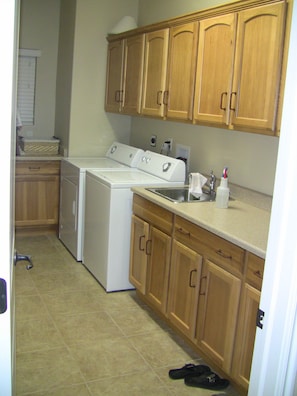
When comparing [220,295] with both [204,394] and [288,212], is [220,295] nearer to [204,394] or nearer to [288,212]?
[204,394]

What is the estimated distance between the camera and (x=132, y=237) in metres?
3.64

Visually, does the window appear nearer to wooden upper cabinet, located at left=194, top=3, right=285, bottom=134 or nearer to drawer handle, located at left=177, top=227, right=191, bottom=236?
wooden upper cabinet, located at left=194, top=3, right=285, bottom=134

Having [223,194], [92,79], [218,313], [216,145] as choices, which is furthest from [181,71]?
[218,313]

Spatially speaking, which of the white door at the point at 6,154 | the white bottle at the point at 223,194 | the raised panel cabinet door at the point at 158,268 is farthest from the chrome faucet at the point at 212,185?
the white door at the point at 6,154

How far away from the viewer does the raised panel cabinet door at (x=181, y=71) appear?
131 inches

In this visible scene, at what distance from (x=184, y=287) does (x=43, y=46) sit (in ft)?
11.7

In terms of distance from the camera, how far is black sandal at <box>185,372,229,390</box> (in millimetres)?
2586

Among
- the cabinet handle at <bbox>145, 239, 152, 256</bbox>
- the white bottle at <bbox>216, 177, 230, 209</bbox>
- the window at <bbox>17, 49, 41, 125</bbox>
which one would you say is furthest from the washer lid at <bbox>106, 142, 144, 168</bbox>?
the white bottle at <bbox>216, 177, 230, 209</bbox>

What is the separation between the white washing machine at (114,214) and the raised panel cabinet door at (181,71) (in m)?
0.49

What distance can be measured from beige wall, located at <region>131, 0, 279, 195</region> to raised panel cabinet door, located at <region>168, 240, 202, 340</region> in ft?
2.28

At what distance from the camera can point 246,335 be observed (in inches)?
92.8

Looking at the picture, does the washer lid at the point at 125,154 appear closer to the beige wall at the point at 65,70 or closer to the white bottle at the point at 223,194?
the beige wall at the point at 65,70

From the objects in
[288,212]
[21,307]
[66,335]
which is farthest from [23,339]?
[288,212]

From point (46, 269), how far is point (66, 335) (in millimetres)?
1209
